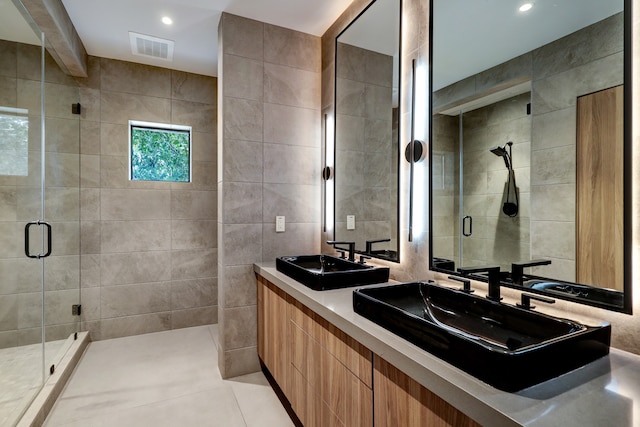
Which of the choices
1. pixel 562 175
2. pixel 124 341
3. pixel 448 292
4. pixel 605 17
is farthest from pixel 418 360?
pixel 124 341

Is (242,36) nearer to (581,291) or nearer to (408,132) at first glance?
(408,132)

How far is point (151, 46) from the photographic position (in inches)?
119

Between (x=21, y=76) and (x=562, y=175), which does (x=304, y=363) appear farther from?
(x=21, y=76)

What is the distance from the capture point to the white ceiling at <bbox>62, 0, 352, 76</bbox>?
7.80ft

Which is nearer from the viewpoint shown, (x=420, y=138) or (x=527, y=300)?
(x=527, y=300)

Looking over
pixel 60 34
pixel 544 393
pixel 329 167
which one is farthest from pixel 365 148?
pixel 60 34

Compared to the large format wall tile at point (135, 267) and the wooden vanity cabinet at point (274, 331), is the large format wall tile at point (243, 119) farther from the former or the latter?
the large format wall tile at point (135, 267)

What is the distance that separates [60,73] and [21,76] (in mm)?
815

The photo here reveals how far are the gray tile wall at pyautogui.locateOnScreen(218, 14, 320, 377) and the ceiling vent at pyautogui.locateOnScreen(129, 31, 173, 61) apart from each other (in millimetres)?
779

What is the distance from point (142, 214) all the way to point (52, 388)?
5.54 feet

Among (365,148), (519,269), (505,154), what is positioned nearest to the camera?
(519,269)

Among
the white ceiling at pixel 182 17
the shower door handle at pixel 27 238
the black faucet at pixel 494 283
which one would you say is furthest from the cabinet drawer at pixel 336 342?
the white ceiling at pixel 182 17

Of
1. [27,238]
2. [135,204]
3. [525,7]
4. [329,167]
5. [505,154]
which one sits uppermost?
[525,7]

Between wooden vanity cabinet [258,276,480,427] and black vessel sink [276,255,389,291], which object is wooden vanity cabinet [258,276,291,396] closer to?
wooden vanity cabinet [258,276,480,427]
